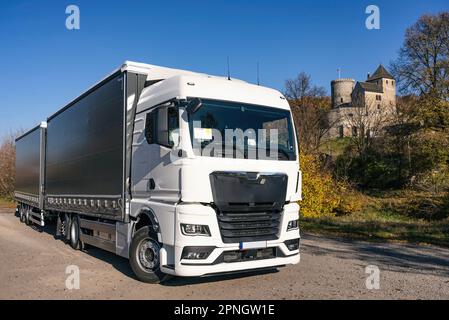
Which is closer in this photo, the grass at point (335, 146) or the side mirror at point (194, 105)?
the side mirror at point (194, 105)

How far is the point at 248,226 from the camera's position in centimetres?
643

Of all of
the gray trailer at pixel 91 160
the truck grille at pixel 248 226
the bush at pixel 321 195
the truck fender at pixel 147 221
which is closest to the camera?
the truck grille at pixel 248 226

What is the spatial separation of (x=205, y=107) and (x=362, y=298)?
11.8 feet

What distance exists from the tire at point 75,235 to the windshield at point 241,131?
18.4 ft

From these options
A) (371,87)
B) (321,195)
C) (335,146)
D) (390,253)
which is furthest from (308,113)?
(371,87)

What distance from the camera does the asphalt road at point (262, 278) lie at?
248 inches

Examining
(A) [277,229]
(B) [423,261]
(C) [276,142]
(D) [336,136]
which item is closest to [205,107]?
(C) [276,142]

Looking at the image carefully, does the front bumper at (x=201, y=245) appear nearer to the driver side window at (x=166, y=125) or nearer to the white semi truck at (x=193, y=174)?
the white semi truck at (x=193, y=174)

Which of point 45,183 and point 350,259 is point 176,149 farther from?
point 45,183

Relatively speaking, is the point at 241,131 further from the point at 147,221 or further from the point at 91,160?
the point at 91,160

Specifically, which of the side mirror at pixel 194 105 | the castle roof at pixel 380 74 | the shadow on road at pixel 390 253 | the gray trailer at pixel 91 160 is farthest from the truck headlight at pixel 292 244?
the castle roof at pixel 380 74

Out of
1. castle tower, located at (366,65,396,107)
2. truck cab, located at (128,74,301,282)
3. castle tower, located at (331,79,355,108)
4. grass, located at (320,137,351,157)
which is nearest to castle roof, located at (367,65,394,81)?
castle tower, located at (366,65,396,107)

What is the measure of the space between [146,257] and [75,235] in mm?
4572

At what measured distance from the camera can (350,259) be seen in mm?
9211
